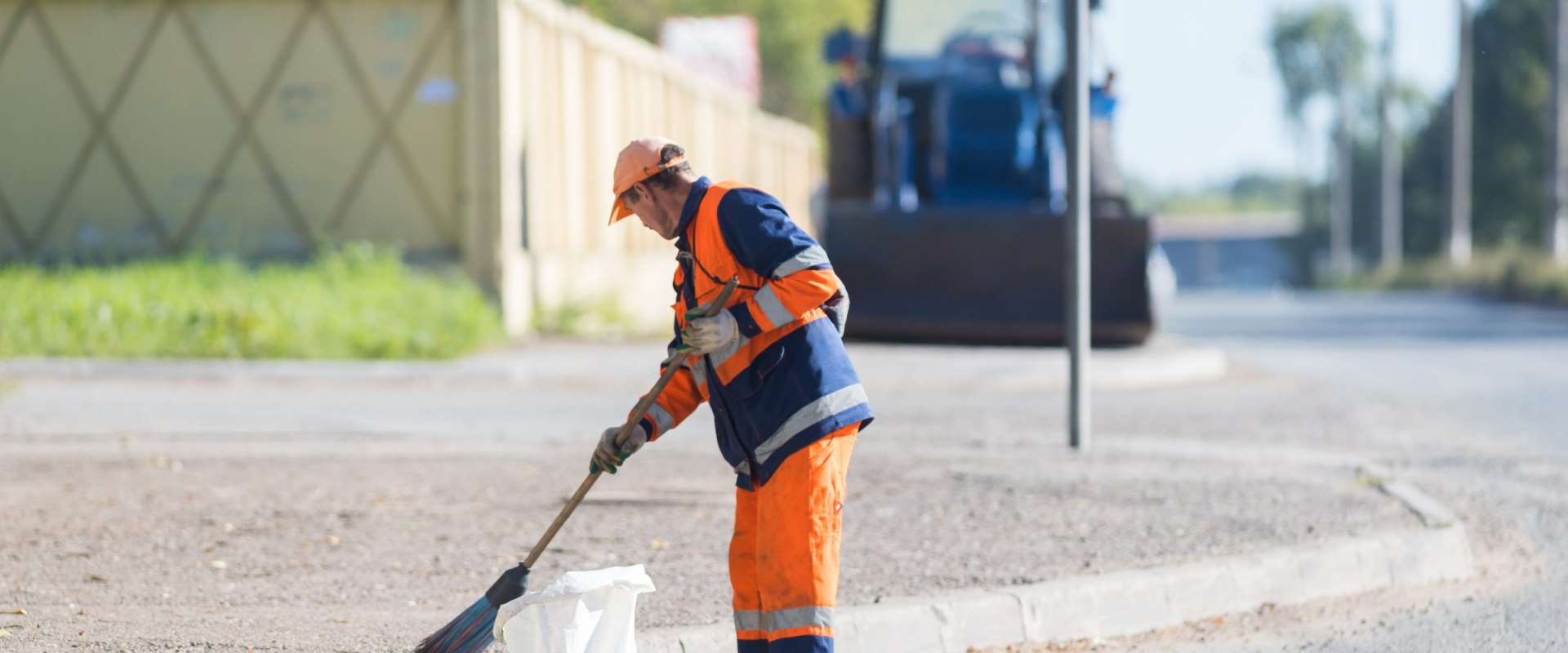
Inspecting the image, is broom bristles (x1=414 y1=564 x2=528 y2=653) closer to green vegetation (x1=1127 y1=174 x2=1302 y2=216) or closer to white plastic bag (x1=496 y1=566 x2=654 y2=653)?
white plastic bag (x1=496 y1=566 x2=654 y2=653)

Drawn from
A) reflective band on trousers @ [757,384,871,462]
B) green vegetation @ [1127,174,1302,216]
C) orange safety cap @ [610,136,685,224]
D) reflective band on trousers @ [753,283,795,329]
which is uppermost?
orange safety cap @ [610,136,685,224]

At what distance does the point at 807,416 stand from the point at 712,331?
0.30m

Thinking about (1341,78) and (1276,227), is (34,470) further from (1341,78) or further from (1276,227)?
(1276,227)

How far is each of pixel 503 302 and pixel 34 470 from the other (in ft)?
27.3

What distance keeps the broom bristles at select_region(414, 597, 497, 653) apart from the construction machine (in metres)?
8.66

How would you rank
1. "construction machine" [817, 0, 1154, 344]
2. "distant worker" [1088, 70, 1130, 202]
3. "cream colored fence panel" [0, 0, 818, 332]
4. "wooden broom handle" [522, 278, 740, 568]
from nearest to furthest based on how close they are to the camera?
"wooden broom handle" [522, 278, 740, 568], "construction machine" [817, 0, 1154, 344], "distant worker" [1088, 70, 1130, 202], "cream colored fence panel" [0, 0, 818, 332]

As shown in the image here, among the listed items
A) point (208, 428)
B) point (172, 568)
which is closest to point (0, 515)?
point (172, 568)

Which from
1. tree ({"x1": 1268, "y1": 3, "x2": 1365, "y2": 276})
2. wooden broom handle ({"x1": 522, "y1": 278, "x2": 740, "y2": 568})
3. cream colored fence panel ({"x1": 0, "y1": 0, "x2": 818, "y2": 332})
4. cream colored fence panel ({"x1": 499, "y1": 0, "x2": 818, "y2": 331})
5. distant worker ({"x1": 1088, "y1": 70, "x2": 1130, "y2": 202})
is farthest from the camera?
tree ({"x1": 1268, "y1": 3, "x2": 1365, "y2": 276})

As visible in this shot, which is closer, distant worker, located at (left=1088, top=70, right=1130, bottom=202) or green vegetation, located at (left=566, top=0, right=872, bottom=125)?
distant worker, located at (left=1088, top=70, right=1130, bottom=202)

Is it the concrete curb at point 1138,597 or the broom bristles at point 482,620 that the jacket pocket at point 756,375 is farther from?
the concrete curb at point 1138,597

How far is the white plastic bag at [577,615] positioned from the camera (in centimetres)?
434

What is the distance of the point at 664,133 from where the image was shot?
2309cm

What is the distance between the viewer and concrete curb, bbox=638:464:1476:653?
5359 mm

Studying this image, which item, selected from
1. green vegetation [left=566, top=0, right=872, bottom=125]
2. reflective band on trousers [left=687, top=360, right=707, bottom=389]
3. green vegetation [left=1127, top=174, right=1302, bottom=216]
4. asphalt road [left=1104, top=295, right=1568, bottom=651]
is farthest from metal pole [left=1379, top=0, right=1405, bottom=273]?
green vegetation [left=1127, top=174, right=1302, bottom=216]
